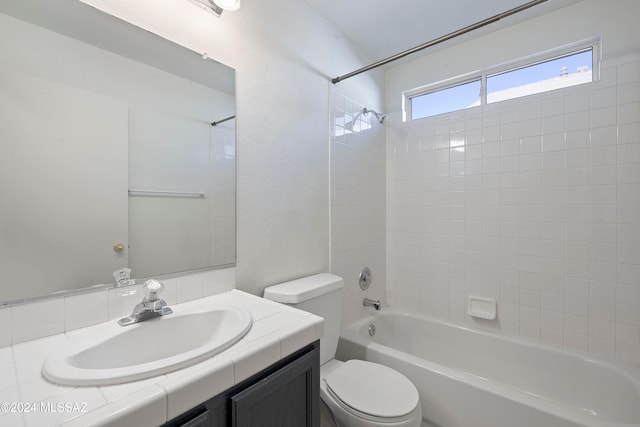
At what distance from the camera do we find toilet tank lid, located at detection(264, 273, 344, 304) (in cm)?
135

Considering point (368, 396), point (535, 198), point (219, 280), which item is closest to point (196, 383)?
point (219, 280)

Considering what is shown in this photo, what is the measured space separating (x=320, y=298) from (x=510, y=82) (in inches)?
80.4

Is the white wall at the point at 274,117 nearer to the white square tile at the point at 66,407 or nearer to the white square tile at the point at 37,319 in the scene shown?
the white square tile at the point at 37,319

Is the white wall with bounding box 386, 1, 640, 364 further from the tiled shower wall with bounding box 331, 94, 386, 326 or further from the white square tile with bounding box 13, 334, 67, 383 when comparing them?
the white square tile with bounding box 13, 334, 67, 383

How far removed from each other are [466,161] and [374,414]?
179 cm

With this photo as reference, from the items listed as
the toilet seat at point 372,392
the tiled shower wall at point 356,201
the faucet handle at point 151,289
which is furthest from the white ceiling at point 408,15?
the toilet seat at point 372,392

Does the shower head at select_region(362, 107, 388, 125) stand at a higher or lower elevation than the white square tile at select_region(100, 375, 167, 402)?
higher

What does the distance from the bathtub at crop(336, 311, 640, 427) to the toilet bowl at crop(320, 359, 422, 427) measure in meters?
0.24

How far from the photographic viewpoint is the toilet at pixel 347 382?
118 cm

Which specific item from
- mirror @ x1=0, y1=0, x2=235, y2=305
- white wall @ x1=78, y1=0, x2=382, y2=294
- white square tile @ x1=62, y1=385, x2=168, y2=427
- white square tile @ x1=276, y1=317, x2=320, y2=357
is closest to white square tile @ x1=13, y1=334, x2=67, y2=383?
mirror @ x1=0, y1=0, x2=235, y2=305

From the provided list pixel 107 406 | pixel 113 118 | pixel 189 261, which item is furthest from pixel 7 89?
pixel 107 406

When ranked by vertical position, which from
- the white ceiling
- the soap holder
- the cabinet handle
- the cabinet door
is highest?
the white ceiling

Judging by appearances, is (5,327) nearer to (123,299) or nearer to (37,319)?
(37,319)

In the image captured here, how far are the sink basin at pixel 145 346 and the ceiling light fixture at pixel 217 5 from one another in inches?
47.6
